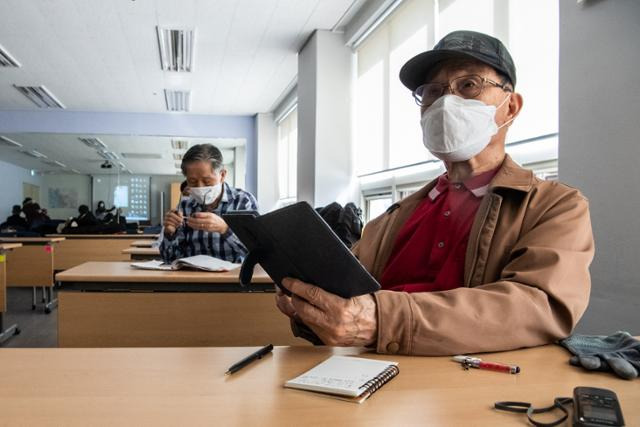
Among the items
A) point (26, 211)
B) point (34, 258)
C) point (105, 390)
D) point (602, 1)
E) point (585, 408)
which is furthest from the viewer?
point (26, 211)

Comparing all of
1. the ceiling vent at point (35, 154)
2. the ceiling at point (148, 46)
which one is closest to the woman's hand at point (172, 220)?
the ceiling at point (148, 46)

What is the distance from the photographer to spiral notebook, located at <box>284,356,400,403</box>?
780 millimetres

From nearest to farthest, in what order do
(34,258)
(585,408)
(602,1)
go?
1. (585,408)
2. (602,1)
3. (34,258)

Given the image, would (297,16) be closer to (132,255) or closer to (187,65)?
(187,65)

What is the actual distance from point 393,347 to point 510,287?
0.26 metres

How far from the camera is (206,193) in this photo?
292cm

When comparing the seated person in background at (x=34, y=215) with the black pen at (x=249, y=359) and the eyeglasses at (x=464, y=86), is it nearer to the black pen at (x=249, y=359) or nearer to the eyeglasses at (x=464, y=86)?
the eyeglasses at (x=464, y=86)

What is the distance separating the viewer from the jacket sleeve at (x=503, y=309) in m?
0.97

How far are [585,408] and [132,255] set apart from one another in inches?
169

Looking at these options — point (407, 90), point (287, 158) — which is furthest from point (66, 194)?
point (407, 90)

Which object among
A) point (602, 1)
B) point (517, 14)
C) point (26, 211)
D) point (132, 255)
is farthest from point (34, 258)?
point (602, 1)

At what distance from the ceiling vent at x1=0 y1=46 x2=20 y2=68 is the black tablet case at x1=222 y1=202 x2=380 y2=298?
6025 millimetres

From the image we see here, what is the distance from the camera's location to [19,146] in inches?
369

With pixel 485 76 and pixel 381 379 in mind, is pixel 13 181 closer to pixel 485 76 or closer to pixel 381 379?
pixel 485 76
